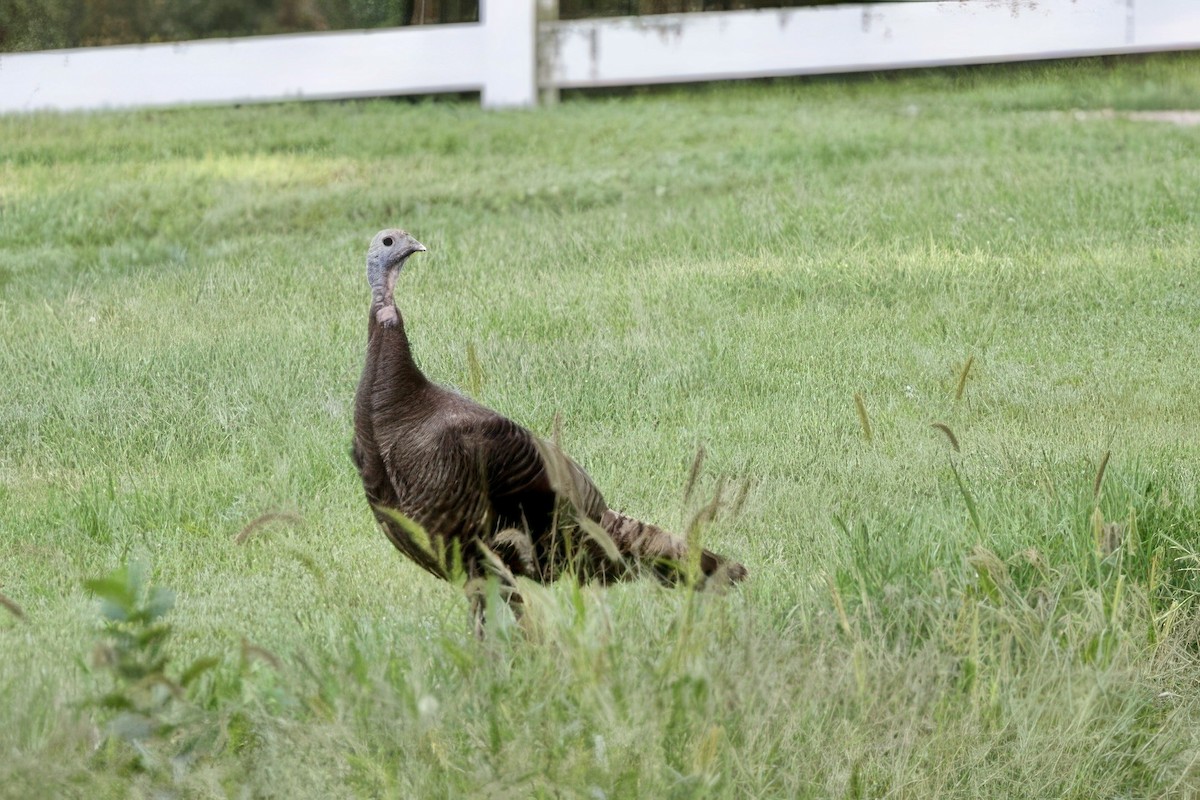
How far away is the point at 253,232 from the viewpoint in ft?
27.2

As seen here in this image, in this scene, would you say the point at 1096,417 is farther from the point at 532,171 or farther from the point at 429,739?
the point at 532,171

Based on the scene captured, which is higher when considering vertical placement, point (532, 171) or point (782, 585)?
point (532, 171)

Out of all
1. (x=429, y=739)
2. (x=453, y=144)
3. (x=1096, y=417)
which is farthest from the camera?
(x=453, y=144)

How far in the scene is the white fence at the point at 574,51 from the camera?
11133 millimetres

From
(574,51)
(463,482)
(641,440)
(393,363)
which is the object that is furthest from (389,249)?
(574,51)

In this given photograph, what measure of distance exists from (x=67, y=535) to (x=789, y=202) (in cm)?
475

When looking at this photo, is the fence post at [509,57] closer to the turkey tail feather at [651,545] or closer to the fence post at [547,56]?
the fence post at [547,56]

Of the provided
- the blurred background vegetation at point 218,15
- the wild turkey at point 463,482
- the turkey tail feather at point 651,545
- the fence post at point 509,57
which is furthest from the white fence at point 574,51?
the turkey tail feather at point 651,545

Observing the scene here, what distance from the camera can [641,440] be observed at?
4.95 metres

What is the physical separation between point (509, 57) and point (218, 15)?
2.23m

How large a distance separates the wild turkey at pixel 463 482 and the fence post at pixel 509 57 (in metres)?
8.26

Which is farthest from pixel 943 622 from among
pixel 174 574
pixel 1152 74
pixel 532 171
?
pixel 1152 74

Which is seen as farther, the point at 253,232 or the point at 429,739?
the point at 253,232

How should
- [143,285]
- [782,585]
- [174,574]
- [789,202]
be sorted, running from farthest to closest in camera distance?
[789,202] → [143,285] → [174,574] → [782,585]
